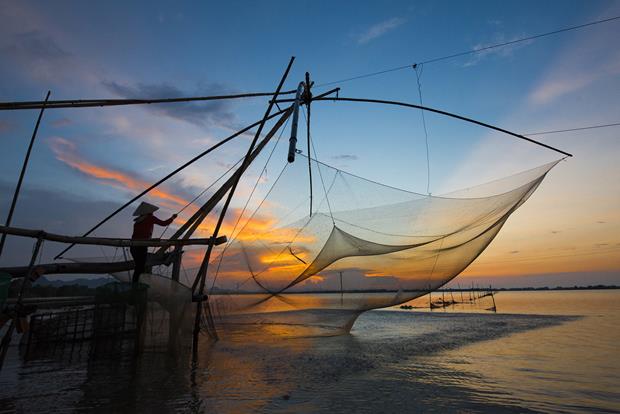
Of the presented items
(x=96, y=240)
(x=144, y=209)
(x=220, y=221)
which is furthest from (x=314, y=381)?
(x=144, y=209)

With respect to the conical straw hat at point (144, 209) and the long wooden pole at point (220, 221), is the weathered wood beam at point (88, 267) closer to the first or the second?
the conical straw hat at point (144, 209)

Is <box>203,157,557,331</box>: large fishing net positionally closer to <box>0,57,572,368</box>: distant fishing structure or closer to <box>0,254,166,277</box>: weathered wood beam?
<box>0,57,572,368</box>: distant fishing structure

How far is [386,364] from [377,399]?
7.56ft

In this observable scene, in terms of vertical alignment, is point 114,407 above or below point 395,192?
below

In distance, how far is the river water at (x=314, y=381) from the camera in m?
3.79

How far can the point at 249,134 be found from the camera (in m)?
7.29

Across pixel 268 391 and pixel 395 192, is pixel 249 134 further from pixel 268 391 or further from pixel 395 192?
pixel 268 391

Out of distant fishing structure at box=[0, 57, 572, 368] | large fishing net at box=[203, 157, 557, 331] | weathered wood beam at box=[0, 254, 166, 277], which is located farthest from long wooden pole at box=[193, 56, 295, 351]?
large fishing net at box=[203, 157, 557, 331]

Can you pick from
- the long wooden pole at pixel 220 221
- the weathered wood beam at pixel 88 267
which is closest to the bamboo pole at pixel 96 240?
the long wooden pole at pixel 220 221

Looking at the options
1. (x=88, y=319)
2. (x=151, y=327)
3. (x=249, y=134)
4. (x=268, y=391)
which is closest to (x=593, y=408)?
(x=268, y=391)

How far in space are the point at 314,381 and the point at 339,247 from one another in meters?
2.95

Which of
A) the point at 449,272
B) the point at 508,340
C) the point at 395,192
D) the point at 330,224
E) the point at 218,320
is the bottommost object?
the point at 508,340

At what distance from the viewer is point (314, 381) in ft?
15.8

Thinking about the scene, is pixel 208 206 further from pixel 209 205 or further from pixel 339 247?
pixel 339 247
